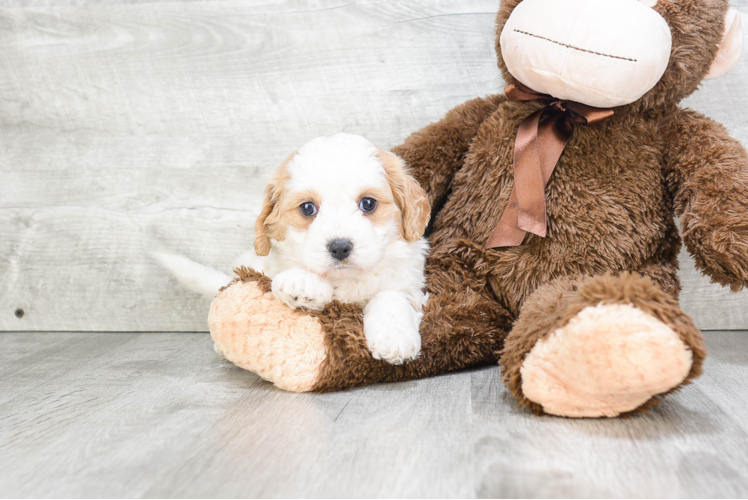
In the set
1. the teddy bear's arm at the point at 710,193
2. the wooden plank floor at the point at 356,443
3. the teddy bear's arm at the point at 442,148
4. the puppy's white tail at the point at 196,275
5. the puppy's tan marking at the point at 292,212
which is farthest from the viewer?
the puppy's white tail at the point at 196,275

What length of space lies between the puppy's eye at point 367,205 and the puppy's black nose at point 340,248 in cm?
12

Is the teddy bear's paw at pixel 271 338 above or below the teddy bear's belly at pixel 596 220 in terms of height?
below

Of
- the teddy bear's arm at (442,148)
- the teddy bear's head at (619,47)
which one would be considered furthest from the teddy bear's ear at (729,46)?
the teddy bear's arm at (442,148)

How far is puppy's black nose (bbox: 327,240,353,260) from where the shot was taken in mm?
1270

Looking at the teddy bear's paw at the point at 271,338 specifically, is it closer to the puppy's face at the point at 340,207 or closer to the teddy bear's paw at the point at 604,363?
the puppy's face at the point at 340,207

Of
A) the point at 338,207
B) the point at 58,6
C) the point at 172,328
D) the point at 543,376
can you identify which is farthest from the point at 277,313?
the point at 58,6

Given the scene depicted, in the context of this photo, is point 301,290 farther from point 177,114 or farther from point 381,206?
point 177,114

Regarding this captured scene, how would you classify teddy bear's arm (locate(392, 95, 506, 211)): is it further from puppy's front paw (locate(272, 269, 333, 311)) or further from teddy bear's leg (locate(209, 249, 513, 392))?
puppy's front paw (locate(272, 269, 333, 311))

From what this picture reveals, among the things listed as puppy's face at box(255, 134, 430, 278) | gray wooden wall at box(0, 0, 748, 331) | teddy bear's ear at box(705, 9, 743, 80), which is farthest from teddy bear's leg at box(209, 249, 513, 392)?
teddy bear's ear at box(705, 9, 743, 80)

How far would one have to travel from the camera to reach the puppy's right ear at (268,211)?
4.69 ft

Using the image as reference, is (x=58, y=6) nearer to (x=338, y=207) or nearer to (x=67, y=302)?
(x=67, y=302)

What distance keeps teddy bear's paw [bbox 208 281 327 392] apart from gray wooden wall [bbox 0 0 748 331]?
66 cm

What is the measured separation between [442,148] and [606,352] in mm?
769

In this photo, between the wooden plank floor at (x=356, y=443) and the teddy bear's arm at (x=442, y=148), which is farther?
the teddy bear's arm at (x=442, y=148)
